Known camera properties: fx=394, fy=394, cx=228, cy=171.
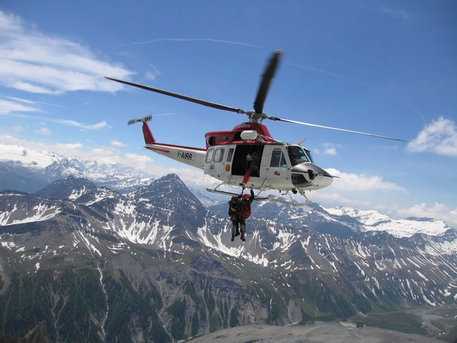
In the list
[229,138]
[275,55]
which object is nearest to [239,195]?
[229,138]

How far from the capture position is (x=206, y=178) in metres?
34.2

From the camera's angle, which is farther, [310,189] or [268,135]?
[268,135]

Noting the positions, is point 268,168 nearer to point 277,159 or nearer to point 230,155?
point 277,159

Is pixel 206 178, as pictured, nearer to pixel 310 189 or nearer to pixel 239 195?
pixel 239 195

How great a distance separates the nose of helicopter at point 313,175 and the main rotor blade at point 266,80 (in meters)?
4.39

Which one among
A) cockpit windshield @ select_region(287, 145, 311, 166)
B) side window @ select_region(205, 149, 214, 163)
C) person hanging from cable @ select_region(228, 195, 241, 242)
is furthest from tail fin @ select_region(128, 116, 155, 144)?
cockpit windshield @ select_region(287, 145, 311, 166)

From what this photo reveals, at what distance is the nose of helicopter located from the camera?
78.8 feet

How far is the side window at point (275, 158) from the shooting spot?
25656mm

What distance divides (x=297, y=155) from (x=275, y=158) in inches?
56.4

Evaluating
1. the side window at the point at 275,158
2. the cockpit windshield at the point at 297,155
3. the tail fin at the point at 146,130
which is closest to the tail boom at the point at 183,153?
the tail fin at the point at 146,130

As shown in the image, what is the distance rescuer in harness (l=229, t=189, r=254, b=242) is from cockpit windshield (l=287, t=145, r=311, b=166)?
4.23m

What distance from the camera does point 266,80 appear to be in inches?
752

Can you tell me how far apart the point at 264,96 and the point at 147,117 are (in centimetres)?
2628

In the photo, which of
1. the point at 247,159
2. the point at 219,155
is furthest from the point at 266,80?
the point at 219,155
